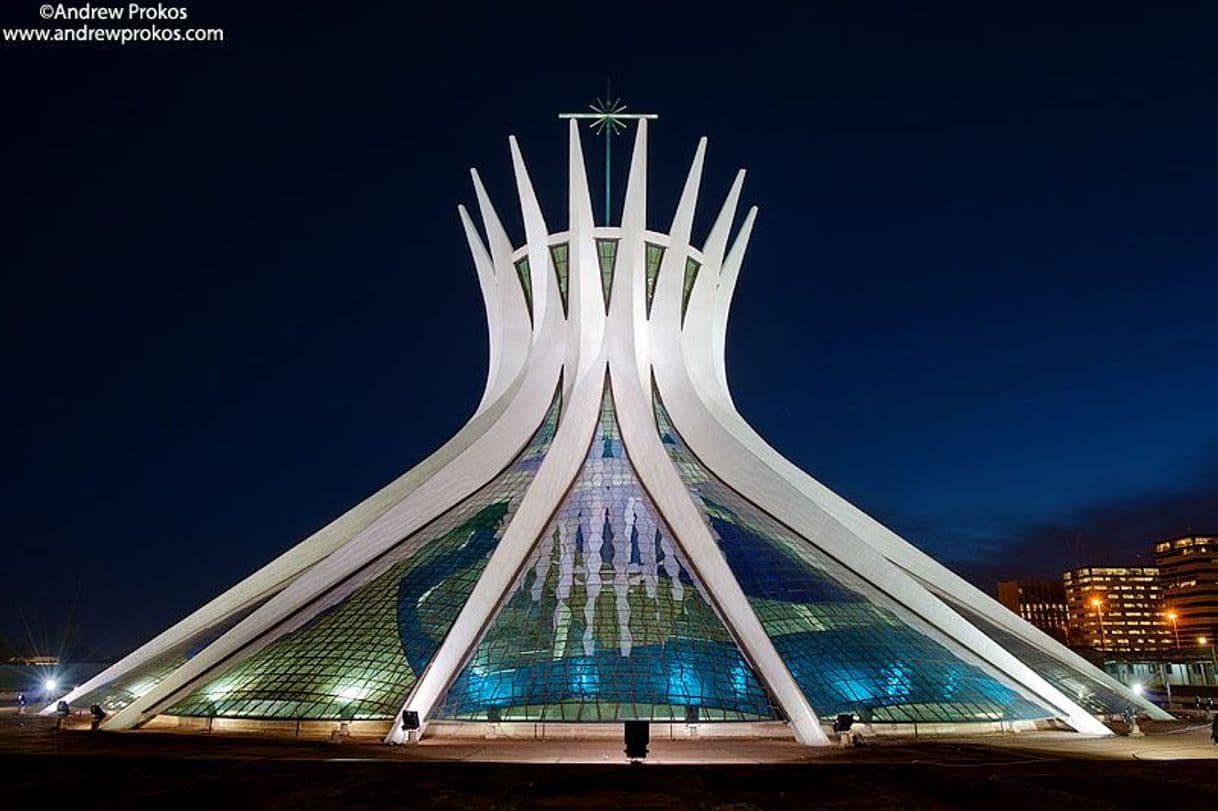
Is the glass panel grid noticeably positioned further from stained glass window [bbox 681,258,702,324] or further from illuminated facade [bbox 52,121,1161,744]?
stained glass window [bbox 681,258,702,324]

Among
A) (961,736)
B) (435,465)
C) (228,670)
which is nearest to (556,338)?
(435,465)

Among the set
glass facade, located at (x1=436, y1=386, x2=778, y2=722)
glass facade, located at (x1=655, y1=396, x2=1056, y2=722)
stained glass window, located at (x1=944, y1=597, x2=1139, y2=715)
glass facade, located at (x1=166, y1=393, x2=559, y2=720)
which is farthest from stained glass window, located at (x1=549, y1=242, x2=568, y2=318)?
stained glass window, located at (x1=944, y1=597, x2=1139, y2=715)

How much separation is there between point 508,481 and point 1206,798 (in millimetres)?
20049

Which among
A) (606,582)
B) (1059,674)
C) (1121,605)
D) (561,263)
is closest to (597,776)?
(606,582)

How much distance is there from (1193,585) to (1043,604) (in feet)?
112

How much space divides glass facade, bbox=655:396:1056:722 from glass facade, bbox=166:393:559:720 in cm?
690

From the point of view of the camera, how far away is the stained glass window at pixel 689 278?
31.4 m

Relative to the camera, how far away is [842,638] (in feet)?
76.9

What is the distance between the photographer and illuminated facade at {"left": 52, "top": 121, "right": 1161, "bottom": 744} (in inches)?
850

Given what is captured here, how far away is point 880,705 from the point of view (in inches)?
842

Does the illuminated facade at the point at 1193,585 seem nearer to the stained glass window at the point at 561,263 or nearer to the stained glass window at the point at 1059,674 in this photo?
the stained glass window at the point at 1059,674

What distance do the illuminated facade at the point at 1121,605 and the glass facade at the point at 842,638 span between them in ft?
512

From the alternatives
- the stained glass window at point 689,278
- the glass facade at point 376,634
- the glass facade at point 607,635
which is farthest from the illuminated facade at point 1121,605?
the glass facade at point 376,634

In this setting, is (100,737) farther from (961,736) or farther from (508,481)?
(961,736)
